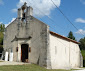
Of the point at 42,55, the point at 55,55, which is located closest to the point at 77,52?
the point at 55,55

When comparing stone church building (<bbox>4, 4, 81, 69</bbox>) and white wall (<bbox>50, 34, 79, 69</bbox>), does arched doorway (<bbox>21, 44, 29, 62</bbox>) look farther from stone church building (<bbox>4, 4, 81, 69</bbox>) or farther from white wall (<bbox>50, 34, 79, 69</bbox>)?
white wall (<bbox>50, 34, 79, 69</bbox>)

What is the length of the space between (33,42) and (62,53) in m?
5.46

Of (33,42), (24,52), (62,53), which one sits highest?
(33,42)

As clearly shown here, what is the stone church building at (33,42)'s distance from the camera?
16.4 meters

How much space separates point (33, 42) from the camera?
56.7ft

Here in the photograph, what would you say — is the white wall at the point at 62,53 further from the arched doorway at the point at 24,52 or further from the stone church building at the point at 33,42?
the arched doorway at the point at 24,52

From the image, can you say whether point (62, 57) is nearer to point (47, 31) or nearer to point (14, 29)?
point (47, 31)

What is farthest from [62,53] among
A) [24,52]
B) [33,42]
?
[24,52]

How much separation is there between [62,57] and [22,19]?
786 centimetres

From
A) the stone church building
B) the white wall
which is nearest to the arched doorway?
the stone church building

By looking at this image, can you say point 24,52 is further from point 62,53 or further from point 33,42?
point 62,53

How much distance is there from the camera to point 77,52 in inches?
1073

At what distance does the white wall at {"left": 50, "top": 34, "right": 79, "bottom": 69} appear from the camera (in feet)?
58.7

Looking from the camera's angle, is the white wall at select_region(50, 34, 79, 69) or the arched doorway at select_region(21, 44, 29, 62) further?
the arched doorway at select_region(21, 44, 29, 62)
